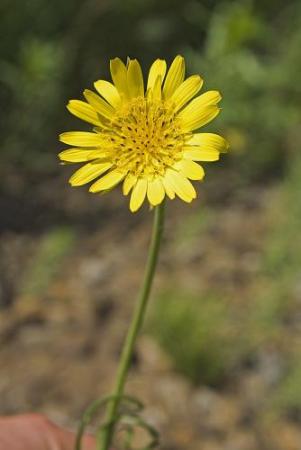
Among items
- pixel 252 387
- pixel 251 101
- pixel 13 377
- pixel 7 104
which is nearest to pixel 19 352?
pixel 13 377

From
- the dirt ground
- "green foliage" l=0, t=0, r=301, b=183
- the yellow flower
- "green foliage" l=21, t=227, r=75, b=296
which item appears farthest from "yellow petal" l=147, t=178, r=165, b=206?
"green foliage" l=0, t=0, r=301, b=183

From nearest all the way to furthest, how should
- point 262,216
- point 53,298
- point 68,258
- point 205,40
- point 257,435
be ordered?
point 257,435 → point 53,298 → point 68,258 → point 262,216 → point 205,40

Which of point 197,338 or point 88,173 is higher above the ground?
point 197,338

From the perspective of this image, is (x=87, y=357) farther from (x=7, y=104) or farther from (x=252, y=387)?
(x=7, y=104)

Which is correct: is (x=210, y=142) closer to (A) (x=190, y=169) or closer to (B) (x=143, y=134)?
(A) (x=190, y=169)

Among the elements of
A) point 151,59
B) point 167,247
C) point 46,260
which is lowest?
point 46,260

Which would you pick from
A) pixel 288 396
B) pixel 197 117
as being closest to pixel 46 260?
pixel 288 396
